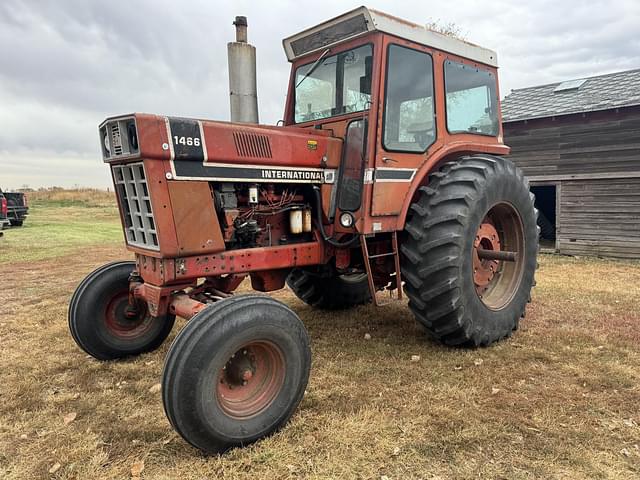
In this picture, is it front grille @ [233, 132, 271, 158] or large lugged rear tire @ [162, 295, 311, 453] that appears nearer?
large lugged rear tire @ [162, 295, 311, 453]

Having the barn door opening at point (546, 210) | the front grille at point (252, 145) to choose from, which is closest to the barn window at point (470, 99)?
the front grille at point (252, 145)

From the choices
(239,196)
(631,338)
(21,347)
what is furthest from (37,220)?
(631,338)

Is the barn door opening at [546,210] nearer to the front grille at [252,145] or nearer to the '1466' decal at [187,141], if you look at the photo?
Result: the front grille at [252,145]

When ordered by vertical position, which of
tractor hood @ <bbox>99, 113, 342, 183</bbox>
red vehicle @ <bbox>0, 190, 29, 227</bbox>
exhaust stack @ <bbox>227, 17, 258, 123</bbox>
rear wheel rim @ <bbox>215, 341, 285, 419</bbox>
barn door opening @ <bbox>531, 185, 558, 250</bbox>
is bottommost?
barn door opening @ <bbox>531, 185, 558, 250</bbox>

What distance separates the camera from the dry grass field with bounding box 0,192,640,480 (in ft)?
8.35

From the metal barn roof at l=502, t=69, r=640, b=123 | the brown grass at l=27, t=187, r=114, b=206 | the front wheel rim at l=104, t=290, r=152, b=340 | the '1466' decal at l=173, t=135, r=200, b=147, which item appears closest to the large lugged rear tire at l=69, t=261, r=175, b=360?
the front wheel rim at l=104, t=290, r=152, b=340

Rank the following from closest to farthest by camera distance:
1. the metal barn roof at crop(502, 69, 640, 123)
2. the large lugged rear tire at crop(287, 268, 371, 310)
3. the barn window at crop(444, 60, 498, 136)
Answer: the barn window at crop(444, 60, 498, 136)
the large lugged rear tire at crop(287, 268, 371, 310)
the metal barn roof at crop(502, 69, 640, 123)

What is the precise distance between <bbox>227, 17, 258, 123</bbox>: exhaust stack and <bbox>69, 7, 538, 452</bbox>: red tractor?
0.05 meters

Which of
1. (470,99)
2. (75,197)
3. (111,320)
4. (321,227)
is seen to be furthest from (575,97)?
(75,197)

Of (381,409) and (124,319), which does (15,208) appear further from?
(381,409)

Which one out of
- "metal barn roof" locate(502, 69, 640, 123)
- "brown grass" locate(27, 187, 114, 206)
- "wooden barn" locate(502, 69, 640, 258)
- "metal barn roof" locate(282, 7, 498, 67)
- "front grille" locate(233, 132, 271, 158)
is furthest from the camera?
"brown grass" locate(27, 187, 114, 206)

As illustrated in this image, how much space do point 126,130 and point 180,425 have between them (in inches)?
72.8

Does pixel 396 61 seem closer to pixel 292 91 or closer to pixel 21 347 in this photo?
pixel 292 91

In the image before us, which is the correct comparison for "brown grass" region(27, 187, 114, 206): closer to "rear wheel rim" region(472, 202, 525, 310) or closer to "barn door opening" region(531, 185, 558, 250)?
"barn door opening" region(531, 185, 558, 250)
